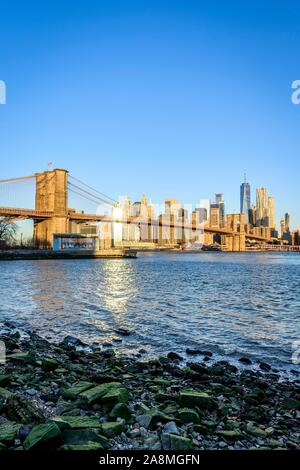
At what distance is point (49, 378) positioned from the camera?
5863 mm

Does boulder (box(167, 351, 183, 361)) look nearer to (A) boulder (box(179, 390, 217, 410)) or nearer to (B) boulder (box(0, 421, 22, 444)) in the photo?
(A) boulder (box(179, 390, 217, 410))

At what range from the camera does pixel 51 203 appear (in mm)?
75188

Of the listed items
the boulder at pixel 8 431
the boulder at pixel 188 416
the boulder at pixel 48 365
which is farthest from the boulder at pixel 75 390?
the boulder at pixel 188 416

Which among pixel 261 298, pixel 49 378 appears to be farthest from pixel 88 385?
pixel 261 298

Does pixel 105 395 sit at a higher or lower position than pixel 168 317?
higher

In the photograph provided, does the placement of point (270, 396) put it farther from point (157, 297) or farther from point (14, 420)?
point (157, 297)

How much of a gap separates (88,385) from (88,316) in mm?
9112

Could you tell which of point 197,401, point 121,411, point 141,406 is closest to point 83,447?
point 121,411

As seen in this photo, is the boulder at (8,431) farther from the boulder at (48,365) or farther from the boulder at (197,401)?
the boulder at (48,365)

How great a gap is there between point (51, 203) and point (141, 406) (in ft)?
242

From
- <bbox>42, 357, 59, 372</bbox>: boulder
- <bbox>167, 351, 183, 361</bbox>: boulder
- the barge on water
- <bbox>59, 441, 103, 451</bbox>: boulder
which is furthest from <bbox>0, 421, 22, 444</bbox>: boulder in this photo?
the barge on water

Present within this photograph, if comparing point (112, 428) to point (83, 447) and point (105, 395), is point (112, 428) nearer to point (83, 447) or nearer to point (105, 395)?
point (83, 447)

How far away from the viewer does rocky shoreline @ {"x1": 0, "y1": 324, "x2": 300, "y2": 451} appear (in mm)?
3730

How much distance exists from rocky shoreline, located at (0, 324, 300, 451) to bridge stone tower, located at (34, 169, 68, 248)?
213ft
